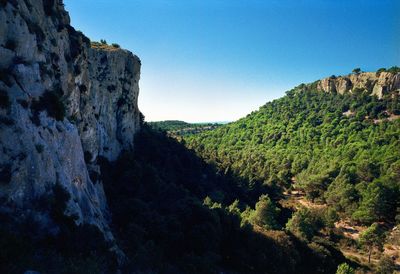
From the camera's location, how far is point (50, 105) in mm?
23719

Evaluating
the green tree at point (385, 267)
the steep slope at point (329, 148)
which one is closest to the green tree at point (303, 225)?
the green tree at point (385, 267)

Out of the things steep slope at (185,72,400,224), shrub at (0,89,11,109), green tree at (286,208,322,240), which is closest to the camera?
shrub at (0,89,11,109)

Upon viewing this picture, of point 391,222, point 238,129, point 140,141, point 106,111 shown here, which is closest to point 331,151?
point 391,222

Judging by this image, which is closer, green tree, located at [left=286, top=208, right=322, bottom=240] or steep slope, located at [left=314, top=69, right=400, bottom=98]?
green tree, located at [left=286, top=208, right=322, bottom=240]

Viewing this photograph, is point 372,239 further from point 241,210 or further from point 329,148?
point 329,148

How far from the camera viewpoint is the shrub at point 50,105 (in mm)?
22242

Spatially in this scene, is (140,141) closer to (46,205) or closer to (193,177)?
(193,177)

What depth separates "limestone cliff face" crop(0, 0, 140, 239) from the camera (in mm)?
18297

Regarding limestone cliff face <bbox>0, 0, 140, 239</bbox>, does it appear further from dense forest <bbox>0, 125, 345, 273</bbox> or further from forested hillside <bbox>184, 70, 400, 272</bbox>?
forested hillside <bbox>184, 70, 400, 272</bbox>

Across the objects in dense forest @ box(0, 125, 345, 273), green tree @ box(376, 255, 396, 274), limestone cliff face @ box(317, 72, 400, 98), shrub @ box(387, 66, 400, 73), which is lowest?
green tree @ box(376, 255, 396, 274)

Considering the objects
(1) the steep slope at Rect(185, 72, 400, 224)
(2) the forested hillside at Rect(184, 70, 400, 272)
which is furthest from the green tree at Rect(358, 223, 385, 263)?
(1) the steep slope at Rect(185, 72, 400, 224)

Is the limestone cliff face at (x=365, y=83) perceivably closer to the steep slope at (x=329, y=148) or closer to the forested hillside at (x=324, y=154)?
the steep slope at (x=329, y=148)

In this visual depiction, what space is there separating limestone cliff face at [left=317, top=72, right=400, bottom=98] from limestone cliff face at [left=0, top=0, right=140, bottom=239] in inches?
6300

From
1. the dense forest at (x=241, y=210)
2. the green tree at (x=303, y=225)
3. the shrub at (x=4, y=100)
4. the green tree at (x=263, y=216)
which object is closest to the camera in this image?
the shrub at (x=4, y=100)
